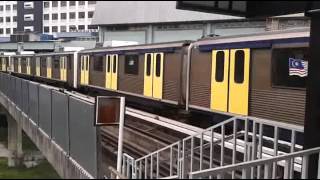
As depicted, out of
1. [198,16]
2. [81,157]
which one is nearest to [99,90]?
[81,157]

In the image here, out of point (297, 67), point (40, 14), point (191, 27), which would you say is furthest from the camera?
point (191, 27)

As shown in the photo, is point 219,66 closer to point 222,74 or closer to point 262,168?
point 222,74

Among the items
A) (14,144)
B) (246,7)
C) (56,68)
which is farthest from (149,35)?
(246,7)

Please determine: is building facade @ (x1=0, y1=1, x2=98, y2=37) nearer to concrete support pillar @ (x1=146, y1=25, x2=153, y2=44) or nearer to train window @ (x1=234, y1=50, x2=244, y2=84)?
train window @ (x1=234, y1=50, x2=244, y2=84)

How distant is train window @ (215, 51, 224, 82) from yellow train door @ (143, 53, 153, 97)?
4.82 meters

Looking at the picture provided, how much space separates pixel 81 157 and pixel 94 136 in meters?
1.17

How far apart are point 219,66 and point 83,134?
239 inches

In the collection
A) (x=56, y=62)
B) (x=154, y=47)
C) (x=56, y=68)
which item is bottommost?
(x=56, y=68)

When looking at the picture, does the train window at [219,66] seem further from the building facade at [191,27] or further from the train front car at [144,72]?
the building facade at [191,27]

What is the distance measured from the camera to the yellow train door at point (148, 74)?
1886 cm

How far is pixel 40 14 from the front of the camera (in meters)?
9.24

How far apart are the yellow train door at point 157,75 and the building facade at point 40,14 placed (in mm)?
2826

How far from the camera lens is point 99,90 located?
85.1 feet

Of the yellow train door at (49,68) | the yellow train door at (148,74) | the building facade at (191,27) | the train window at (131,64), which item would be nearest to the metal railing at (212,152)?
the yellow train door at (148,74)
